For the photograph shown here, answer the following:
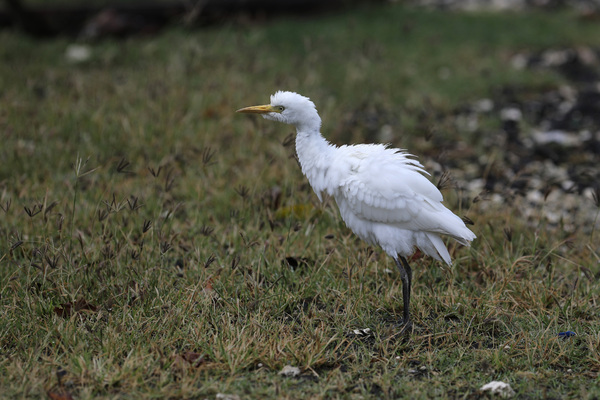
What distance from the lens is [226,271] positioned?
3766mm

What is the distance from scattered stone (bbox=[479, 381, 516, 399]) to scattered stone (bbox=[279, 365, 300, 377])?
80cm

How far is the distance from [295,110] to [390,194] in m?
0.66

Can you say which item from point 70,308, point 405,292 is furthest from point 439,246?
point 70,308

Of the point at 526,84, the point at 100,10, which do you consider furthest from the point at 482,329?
the point at 100,10

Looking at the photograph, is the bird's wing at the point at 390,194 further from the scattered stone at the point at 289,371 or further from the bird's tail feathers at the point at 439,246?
the scattered stone at the point at 289,371

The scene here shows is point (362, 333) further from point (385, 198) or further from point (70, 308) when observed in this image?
point (70, 308)

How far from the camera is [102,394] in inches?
110

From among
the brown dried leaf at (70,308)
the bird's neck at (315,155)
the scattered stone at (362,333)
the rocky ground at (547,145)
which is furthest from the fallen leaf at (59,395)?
the rocky ground at (547,145)

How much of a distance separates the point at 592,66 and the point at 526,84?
3.92 ft

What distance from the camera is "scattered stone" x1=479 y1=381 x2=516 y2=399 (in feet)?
9.29

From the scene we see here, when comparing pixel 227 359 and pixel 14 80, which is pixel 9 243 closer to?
pixel 227 359

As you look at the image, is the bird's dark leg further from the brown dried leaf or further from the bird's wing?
the brown dried leaf

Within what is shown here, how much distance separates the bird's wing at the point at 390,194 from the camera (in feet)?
10.9

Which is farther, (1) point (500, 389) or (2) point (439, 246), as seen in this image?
(2) point (439, 246)
